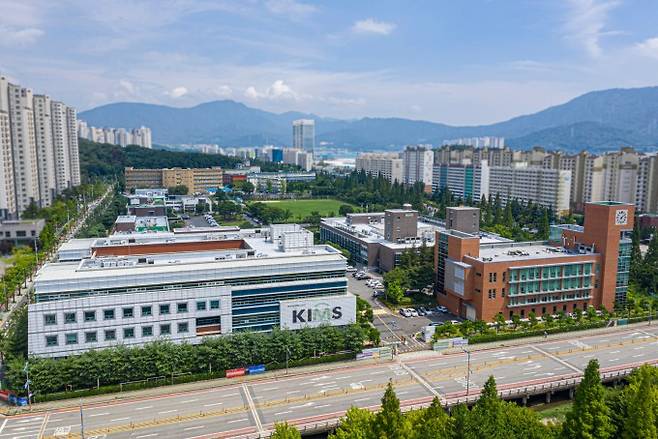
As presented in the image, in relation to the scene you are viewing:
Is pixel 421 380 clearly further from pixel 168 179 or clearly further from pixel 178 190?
pixel 168 179

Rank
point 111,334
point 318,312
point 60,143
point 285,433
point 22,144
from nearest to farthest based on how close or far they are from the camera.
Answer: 1. point 285,433
2. point 111,334
3. point 318,312
4. point 22,144
5. point 60,143

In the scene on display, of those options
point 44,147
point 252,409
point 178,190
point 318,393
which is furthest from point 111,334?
point 178,190

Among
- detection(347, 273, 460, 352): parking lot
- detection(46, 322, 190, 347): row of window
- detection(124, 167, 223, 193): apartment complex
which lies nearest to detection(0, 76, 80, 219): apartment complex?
detection(124, 167, 223, 193): apartment complex

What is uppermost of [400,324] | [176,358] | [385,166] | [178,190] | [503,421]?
[385,166]

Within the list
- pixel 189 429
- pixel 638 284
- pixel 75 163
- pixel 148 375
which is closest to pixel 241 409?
pixel 189 429

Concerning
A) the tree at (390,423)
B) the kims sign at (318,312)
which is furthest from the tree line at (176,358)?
the tree at (390,423)

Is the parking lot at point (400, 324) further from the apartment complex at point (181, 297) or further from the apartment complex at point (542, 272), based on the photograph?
the apartment complex at point (181, 297)
